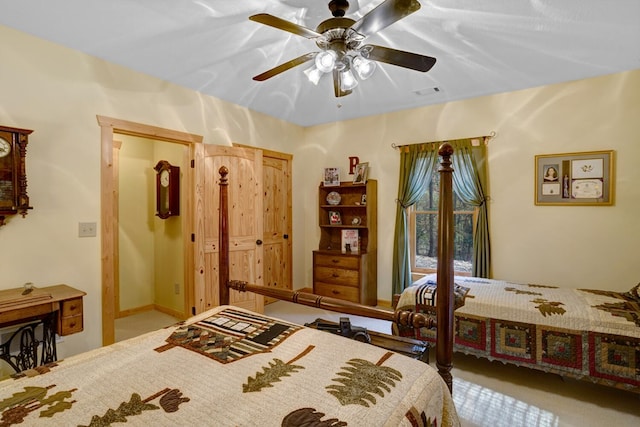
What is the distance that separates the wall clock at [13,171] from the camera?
2.22 metres

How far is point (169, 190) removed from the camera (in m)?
3.75

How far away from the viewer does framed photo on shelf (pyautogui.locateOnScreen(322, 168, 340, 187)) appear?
15.1 ft

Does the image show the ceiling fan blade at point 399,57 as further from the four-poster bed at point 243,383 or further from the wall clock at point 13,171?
the wall clock at point 13,171

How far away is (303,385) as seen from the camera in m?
1.13

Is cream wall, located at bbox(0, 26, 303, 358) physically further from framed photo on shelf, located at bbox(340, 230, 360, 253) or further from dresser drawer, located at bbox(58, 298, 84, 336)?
framed photo on shelf, located at bbox(340, 230, 360, 253)

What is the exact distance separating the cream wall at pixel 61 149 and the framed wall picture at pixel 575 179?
4154mm

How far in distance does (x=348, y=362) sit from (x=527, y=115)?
11.4ft

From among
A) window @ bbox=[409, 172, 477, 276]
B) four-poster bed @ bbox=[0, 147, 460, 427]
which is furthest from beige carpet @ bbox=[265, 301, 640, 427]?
window @ bbox=[409, 172, 477, 276]

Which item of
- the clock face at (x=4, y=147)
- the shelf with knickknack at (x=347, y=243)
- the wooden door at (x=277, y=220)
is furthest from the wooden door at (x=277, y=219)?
the clock face at (x=4, y=147)

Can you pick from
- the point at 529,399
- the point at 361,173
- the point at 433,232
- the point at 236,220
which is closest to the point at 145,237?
the point at 236,220

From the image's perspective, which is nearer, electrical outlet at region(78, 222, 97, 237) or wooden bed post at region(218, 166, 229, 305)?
wooden bed post at region(218, 166, 229, 305)

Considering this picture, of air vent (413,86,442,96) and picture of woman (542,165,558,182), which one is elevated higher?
air vent (413,86,442,96)

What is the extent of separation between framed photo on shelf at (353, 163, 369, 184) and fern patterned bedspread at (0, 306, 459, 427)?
3.08 metres

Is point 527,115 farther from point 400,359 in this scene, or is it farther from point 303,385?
point 303,385
